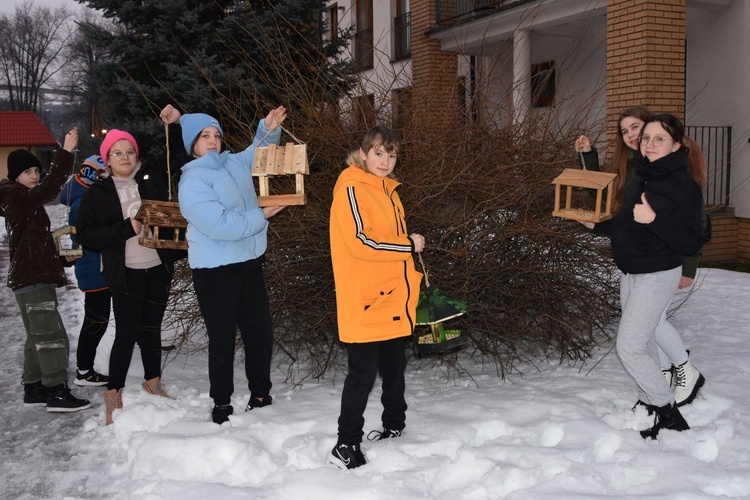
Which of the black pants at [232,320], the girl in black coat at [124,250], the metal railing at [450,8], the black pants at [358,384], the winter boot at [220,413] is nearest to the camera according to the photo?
the black pants at [358,384]

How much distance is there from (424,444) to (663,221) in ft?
5.36

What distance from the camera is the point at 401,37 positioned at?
1755 cm

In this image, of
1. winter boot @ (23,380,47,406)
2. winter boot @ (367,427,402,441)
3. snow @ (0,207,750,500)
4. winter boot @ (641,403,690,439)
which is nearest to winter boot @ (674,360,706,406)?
snow @ (0,207,750,500)

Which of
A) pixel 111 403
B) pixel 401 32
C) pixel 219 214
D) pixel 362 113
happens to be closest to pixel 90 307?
pixel 111 403

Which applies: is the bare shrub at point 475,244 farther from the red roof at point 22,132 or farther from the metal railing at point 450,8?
the red roof at point 22,132

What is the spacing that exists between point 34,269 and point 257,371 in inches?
63.8

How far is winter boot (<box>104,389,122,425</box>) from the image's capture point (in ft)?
14.6

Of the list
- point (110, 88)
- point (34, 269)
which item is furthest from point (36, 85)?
point (34, 269)

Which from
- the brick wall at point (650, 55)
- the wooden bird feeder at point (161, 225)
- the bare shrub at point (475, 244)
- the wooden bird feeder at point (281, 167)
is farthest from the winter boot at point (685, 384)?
the brick wall at point (650, 55)

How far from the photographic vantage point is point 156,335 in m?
4.71

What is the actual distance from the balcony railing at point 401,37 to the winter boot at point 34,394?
13.6 meters

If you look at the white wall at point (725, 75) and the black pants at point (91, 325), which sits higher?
the white wall at point (725, 75)

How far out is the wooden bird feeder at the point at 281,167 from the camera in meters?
3.93

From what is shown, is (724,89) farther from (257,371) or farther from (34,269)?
(34,269)
